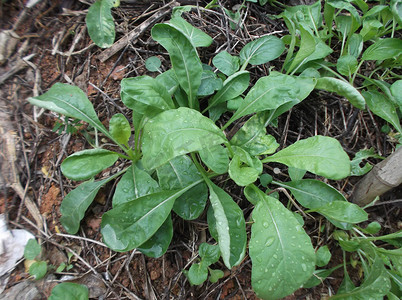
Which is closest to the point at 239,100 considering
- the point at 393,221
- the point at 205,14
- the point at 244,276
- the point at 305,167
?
the point at 305,167

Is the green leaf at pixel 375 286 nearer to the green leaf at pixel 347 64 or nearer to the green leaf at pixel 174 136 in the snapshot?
A: the green leaf at pixel 174 136

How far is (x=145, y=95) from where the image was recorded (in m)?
1.20

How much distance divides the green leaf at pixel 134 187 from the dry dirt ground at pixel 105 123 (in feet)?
0.54

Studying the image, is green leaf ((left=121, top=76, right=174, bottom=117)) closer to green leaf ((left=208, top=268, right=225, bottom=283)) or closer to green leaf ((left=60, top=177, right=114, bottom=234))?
green leaf ((left=60, top=177, right=114, bottom=234))

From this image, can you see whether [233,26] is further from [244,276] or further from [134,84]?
[244,276]

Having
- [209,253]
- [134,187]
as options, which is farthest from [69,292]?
[209,253]

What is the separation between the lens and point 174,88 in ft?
4.60

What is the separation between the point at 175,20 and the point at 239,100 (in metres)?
0.54

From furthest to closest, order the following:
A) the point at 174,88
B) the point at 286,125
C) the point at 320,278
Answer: the point at 286,125 → the point at 174,88 → the point at 320,278

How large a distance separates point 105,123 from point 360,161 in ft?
4.70

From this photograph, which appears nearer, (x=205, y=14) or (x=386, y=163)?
(x=386, y=163)

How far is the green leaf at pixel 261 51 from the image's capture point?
1.51 metres

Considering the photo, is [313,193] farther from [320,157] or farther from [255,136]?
[255,136]

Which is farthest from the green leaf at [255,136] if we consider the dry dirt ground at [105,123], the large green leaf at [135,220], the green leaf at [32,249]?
the green leaf at [32,249]
